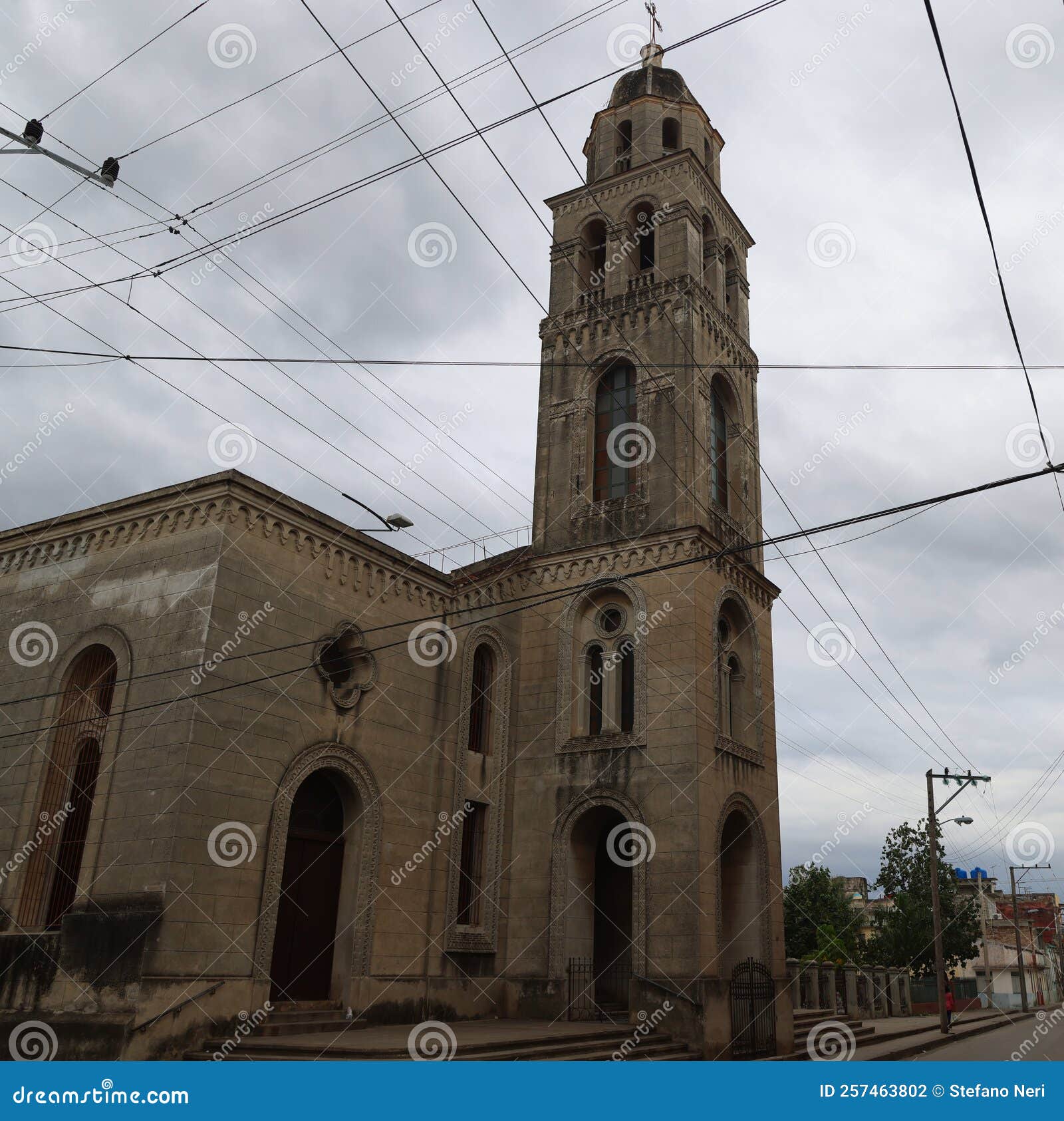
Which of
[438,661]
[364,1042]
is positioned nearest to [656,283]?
[438,661]

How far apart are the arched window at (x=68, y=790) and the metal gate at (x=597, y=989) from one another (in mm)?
10350

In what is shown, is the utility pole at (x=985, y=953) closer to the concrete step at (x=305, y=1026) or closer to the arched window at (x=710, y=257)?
the arched window at (x=710, y=257)

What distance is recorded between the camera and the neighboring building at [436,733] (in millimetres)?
16719

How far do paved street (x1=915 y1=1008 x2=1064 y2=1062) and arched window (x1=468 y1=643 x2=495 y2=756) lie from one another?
12790 mm

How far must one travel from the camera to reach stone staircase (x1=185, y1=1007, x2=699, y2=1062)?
1473 centimetres

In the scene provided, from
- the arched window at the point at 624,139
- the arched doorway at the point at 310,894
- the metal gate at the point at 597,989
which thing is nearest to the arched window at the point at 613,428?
the arched window at the point at 624,139

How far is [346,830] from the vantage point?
2008 centimetres

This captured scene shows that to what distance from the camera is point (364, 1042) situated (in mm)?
15742

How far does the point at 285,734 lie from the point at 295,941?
3936 millimetres

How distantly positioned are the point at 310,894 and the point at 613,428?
46.4 ft

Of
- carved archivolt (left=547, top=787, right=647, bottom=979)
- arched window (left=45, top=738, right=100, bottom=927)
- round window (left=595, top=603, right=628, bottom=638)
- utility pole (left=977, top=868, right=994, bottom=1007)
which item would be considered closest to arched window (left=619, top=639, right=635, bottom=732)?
round window (left=595, top=603, right=628, bottom=638)

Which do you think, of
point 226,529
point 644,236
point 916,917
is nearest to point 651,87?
point 644,236

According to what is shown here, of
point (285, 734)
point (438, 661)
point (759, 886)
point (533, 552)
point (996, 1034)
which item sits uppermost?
point (533, 552)

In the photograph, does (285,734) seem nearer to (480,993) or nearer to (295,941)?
(295,941)
